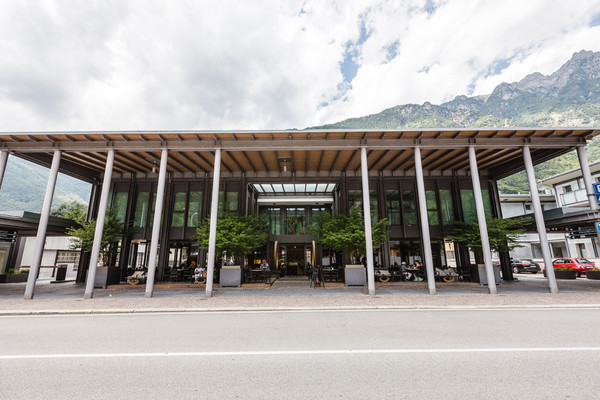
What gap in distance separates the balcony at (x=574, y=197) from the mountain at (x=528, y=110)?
101 feet

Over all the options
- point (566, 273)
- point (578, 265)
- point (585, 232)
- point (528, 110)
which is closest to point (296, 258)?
point (585, 232)

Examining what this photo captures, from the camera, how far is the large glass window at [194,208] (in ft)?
64.1

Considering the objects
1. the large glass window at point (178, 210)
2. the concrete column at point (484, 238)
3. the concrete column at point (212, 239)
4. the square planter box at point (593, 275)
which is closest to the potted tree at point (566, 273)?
the square planter box at point (593, 275)

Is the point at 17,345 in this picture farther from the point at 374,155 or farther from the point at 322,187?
the point at 322,187

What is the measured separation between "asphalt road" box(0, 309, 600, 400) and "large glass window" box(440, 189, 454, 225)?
39.9ft

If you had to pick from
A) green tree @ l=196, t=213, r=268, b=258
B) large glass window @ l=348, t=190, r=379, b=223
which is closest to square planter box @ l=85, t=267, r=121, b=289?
green tree @ l=196, t=213, r=268, b=258

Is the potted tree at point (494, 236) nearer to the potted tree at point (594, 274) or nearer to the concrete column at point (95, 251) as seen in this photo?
the potted tree at point (594, 274)

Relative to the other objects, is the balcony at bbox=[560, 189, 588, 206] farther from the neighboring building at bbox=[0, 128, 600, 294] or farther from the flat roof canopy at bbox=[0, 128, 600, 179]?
the flat roof canopy at bbox=[0, 128, 600, 179]

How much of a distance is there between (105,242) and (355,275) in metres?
15.1

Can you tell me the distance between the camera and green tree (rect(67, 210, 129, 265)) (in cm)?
1612

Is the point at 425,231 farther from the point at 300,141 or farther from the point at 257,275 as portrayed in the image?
the point at 257,275

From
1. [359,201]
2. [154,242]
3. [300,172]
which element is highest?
[300,172]

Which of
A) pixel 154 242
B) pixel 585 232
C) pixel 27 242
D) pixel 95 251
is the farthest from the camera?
pixel 27 242

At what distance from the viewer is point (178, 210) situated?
19750 mm
